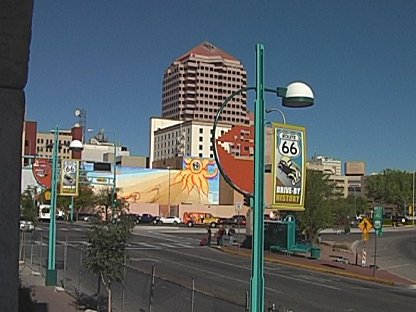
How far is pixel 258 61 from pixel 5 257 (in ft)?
21.3

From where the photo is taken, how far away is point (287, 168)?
9.55 m

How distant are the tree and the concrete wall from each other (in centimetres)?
1124

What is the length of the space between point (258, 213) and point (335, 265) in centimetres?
2887

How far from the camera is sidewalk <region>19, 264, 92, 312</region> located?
16.3 metres

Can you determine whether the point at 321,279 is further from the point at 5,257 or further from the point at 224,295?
the point at 5,257

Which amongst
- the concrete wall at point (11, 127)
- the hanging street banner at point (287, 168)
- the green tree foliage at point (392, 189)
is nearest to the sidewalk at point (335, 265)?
the hanging street banner at point (287, 168)

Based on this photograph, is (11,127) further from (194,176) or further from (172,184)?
(194,176)

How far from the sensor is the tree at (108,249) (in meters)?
14.8

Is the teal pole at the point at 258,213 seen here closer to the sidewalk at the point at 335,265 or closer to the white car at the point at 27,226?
the sidewalk at the point at 335,265

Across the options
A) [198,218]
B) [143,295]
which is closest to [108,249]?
[143,295]

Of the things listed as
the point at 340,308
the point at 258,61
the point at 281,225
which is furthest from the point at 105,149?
the point at 258,61

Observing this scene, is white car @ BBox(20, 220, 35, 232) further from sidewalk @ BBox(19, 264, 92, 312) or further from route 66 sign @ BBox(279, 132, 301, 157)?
route 66 sign @ BBox(279, 132, 301, 157)

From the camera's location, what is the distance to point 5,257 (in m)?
3.62

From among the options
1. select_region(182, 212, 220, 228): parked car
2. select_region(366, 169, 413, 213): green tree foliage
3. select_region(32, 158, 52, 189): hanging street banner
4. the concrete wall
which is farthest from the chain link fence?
select_region(366, 169, 413, 213): green tree foliage
